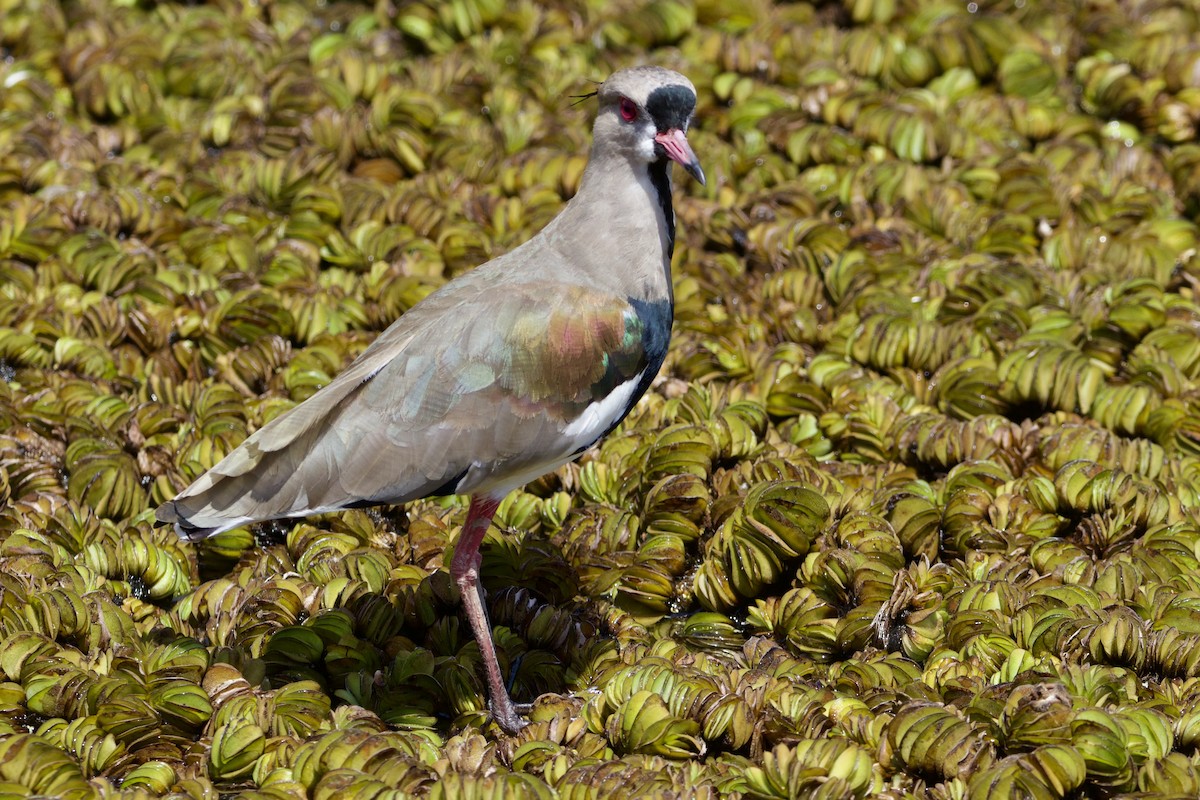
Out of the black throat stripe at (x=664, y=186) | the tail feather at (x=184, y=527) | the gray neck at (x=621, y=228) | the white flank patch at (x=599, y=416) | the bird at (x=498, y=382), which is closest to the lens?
the tail feather at (x=184, y=527)

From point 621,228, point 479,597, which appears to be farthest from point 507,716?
point 621,228

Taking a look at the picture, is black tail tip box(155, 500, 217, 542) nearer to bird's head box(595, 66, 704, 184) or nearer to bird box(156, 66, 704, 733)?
bird box(156, 66, 704, 733)

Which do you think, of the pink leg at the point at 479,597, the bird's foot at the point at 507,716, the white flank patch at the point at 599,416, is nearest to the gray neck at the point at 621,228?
the white flank patch at the point at 599,416

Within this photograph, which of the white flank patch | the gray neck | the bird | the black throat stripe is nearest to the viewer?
the bird

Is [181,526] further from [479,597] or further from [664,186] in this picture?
[664,186]

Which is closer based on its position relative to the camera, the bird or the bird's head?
the bird

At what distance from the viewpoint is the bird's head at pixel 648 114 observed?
500cm

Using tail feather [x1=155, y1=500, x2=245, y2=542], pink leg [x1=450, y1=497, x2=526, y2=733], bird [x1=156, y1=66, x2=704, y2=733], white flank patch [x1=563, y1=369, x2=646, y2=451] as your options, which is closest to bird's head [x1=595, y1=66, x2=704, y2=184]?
bird [x1=156, y1=66, x2=704, y2=733]

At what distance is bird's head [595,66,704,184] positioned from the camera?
5.00m

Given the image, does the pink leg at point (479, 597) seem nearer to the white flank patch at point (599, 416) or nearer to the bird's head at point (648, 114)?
the white flank patch at point (599, 416)

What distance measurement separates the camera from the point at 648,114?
506cm

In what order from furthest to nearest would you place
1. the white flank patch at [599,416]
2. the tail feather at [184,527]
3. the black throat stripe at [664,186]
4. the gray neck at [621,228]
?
1. the black throat stripe at [664,186]
2. the gray neck at [621,228]
3. the white flank patch at [599,416]
4. the tail feather at [184,527]

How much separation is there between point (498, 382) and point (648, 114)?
3.58 feet

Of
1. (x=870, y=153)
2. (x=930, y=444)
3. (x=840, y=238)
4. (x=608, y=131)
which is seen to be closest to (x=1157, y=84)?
(x=870, y=153)
